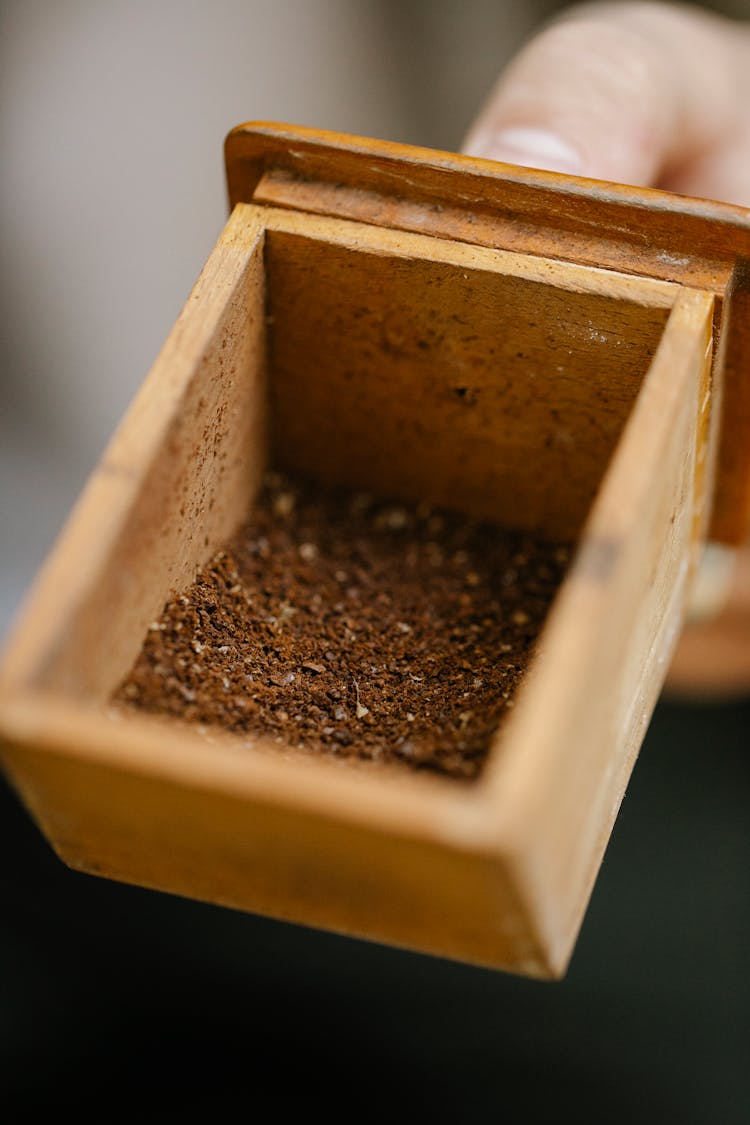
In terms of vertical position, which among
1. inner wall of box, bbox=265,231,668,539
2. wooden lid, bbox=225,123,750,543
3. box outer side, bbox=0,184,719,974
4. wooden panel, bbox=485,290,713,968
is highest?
wooden lid, bbox=225,123,750,543

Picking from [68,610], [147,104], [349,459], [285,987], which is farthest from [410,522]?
[147,104]

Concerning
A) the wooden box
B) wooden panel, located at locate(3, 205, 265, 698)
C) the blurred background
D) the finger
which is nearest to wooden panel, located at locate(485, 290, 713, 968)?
the wooden box

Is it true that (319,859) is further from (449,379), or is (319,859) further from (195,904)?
(195,904)

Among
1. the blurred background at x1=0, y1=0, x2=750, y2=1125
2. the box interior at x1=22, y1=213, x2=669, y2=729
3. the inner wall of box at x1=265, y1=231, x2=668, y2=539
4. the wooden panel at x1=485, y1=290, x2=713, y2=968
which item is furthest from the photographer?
the blurred background at x1=0, y1=0, x2=750, y2=1125

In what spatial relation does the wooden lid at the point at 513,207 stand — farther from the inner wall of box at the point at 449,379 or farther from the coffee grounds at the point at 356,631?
the coffee grounds at the point at 356,631

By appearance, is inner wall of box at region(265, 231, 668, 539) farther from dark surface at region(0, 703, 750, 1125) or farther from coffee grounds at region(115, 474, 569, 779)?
dark surface at region(0, 703, 750, 1125)

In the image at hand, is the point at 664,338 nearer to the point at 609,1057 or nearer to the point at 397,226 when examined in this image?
the point at 397,226
